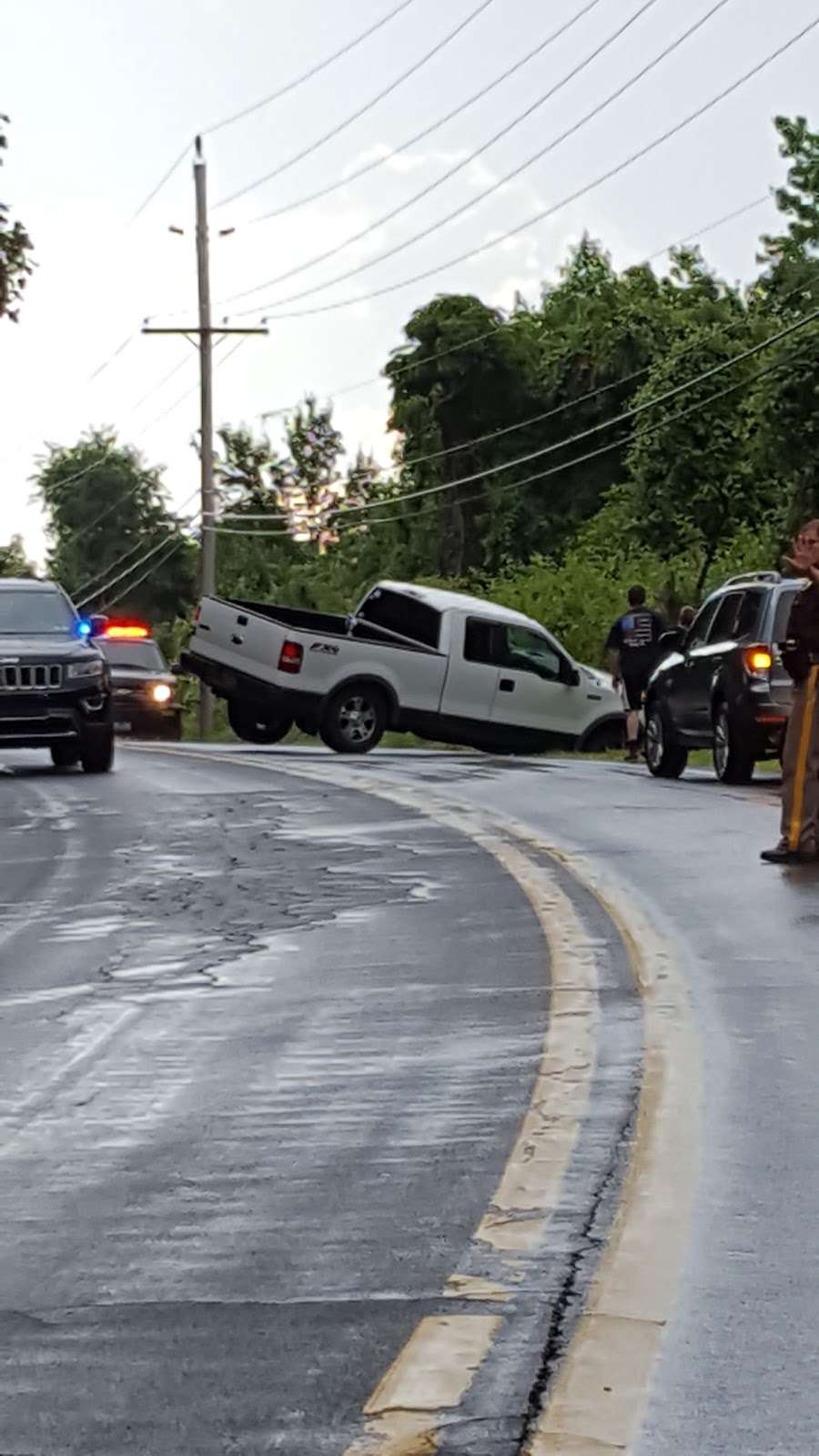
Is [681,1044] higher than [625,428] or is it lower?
lower

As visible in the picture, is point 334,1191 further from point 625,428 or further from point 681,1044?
point 625,428

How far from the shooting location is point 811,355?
45812 mm

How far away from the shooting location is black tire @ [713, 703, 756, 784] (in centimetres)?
2194

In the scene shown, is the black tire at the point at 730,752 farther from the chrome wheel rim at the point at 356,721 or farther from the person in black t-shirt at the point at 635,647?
the chrome wheel rim at the point at 356,721

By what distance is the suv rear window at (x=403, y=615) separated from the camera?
103 ft

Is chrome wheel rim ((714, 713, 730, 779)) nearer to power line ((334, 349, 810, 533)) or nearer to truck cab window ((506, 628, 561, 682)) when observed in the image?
truck cab window ((506, 628, 561, 682))

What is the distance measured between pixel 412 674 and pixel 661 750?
24.9ft

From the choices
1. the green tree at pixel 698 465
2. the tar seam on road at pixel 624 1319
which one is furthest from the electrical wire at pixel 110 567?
the tar seam on road at pixel 624 1319

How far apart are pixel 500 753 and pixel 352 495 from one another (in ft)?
219

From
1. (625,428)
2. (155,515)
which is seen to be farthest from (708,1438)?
(155,515)

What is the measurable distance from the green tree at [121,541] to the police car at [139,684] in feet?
193

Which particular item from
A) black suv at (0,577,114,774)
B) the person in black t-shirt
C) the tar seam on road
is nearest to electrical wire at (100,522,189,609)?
the person in black t-shirt

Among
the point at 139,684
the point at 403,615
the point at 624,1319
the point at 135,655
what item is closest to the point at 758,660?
the point at 403,615

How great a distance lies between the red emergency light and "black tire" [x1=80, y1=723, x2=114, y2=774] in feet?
55.4
